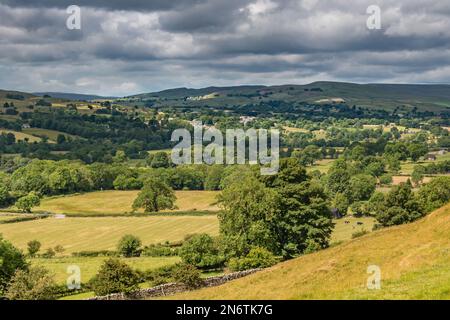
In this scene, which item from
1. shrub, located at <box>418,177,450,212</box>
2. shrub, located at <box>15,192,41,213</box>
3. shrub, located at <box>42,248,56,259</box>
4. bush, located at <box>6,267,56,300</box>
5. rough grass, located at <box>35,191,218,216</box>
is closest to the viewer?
bush, located at <box>6,267,56,300</box>

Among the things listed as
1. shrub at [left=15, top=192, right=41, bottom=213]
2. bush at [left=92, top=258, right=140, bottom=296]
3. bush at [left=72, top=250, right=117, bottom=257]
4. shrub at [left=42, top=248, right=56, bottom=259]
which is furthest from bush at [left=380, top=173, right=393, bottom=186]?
bush at [left=92, top=258, right=140, bottom=296]

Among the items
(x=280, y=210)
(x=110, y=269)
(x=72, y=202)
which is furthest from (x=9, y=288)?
(x=72, y=202)

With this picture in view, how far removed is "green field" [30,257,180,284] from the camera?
69375 mm

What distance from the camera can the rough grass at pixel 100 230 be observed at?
97.1 meters

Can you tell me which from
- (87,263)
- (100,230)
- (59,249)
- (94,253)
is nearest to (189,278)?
(87,263)

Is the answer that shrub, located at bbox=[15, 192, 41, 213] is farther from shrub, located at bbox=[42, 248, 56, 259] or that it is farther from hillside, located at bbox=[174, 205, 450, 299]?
hillside, located at bbox=[174, 205, 450, 299]

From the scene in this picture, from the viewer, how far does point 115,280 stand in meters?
49.0

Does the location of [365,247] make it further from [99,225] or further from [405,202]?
[99,225]

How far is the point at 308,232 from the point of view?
65.4 metres

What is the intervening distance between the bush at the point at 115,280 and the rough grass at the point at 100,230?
1632 inches

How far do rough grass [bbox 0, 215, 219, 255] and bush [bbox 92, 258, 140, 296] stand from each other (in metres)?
41.5

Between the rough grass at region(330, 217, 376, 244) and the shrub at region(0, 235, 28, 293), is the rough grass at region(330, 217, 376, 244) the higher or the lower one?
the lower one
